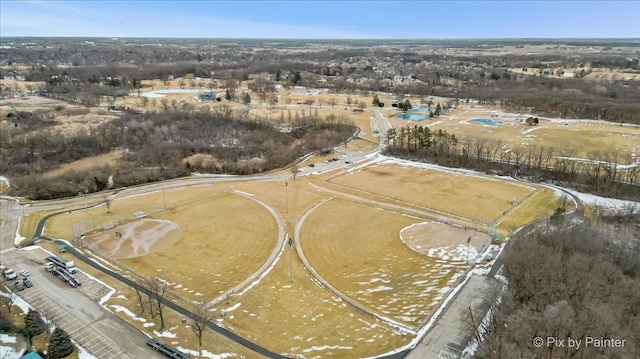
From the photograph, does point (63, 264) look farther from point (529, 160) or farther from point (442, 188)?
point (529, 160)

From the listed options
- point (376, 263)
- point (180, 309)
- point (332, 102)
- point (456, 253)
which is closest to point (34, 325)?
point (180, 309)

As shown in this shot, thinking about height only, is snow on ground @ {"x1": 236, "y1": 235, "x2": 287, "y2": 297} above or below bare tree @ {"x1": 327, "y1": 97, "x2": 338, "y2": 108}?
below

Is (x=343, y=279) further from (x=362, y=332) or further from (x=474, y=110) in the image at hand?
(x=474, y=110)

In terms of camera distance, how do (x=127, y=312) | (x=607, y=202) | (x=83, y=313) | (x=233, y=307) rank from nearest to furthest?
(x=83, y=313) → (x=127, y=312) → (x=233, y=307) → (x=607, y=202)

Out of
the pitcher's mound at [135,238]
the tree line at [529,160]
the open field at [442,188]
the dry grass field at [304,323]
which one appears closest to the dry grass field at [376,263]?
the dry grass field at [304,323]

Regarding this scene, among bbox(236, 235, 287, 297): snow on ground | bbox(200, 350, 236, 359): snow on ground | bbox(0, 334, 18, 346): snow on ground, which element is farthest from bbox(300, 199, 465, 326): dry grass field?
bbox(0, 334, 18, 346): snow on ground

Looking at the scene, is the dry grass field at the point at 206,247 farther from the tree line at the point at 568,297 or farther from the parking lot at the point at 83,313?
the tree line at the point at 568,297

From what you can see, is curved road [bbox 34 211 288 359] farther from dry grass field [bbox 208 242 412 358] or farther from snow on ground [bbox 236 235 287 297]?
snow on ground [bbox 236 235 287 297]
